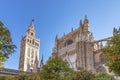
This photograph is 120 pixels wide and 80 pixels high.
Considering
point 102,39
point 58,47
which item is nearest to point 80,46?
point 102,39

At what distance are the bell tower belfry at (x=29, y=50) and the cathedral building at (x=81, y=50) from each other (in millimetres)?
25726

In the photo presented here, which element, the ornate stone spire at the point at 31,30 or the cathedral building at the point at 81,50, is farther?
the ornate stone spire at the point at 31,30

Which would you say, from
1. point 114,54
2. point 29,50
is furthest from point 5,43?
point 29,50

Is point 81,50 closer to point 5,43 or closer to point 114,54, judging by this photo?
point 5,43

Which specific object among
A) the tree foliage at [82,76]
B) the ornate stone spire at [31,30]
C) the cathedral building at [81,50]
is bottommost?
the tree foliage at [82,76]

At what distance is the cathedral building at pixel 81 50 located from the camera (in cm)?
5800

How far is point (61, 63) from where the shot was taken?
28.5 metres

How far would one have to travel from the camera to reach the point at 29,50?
9869 centimetres

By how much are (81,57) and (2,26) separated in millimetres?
43606

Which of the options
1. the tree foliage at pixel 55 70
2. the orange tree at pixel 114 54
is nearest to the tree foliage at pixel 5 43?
the orange tree at pixel 114 54

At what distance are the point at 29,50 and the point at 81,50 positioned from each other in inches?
1702

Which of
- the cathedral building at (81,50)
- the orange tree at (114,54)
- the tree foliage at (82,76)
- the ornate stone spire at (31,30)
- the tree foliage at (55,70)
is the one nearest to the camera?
the orange tree at (114,54)

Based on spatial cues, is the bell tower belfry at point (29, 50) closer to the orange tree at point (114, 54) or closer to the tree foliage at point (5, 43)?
the tree foliage at point (5, 43)

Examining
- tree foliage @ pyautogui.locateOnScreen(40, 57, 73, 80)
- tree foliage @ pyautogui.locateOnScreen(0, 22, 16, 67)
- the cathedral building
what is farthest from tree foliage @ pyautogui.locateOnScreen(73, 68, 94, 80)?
the cathedral building
